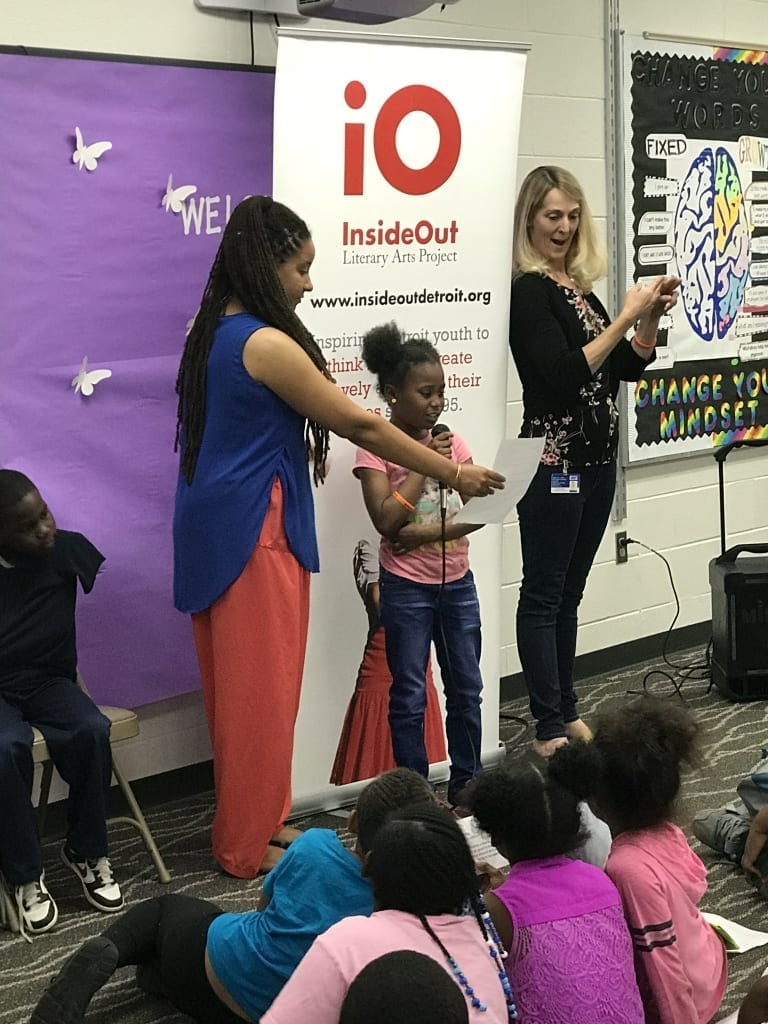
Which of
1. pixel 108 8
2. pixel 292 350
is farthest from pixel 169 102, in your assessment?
pixel 292 350

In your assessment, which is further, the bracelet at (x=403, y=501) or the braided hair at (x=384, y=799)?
the bracelet at (x=403, y=501)

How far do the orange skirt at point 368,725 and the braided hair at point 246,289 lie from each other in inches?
29.6

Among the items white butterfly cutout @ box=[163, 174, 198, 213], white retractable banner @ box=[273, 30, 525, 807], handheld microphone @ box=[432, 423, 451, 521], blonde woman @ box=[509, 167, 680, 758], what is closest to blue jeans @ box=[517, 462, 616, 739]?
blonde woman @ box=[509, 167, 680, 758]

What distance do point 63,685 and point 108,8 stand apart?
1.61 metres

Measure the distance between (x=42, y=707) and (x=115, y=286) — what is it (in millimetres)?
1038

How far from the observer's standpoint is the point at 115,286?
10.9ft

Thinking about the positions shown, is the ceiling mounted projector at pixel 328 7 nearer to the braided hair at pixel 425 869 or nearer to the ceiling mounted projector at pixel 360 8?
the ceiling mounted projector at pixel 360 8

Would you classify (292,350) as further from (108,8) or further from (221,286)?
(108,8)

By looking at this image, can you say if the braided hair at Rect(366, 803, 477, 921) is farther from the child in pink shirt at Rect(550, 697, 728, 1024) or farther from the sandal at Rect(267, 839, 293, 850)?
the sandal at Rect(267, 839, 293, 850)

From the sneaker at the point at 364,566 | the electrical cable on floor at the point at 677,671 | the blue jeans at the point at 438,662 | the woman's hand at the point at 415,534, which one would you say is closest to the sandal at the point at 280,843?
the blue jeans at the point at 438,662

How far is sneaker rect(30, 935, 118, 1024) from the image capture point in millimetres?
2268

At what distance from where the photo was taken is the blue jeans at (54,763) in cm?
281

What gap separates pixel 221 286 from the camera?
2.98 meters

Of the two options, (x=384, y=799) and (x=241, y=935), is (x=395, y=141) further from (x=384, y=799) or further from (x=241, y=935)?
(x=241, y=935)
